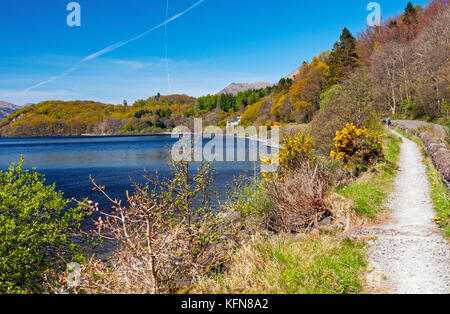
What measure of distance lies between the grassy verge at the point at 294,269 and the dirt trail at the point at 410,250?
0.37m

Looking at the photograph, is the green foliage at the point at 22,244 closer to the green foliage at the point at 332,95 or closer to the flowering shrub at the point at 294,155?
the flowering shrub at the point at 294,155

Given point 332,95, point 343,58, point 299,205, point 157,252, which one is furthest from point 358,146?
point 343,58

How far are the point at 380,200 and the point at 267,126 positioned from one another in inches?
2796

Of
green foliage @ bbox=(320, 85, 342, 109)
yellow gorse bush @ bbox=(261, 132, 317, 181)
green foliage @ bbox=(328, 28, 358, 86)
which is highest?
green foliage @ bbox=(328, 28, 358, 86)

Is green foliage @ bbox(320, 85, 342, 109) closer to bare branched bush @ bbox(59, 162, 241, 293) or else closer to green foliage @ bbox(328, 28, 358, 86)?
bare branched bush @ bbox(59, 162, 241, 293)

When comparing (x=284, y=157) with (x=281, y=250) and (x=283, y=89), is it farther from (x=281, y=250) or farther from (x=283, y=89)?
(x=283, y=89)

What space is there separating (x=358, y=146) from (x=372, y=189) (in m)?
4.99

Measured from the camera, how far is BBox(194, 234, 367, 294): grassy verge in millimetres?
5148

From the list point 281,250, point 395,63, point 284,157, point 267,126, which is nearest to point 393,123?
point 395,63

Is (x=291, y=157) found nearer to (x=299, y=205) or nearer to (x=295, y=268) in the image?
(x=299, y=205)

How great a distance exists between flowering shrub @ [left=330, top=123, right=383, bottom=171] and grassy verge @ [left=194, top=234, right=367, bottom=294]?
922cm

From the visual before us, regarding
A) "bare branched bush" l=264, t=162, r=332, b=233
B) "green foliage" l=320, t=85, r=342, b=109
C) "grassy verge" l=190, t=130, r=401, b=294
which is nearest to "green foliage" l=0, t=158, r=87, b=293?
"grassy verge" l=190, t=130, r=401, b=294

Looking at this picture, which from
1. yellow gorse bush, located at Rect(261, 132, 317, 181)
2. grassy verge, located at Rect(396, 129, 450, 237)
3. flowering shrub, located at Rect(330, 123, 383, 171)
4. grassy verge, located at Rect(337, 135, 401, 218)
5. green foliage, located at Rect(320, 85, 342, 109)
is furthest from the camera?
green foliage, located at Rect(320, 85, 342, 109)

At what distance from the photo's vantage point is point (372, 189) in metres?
11.0
